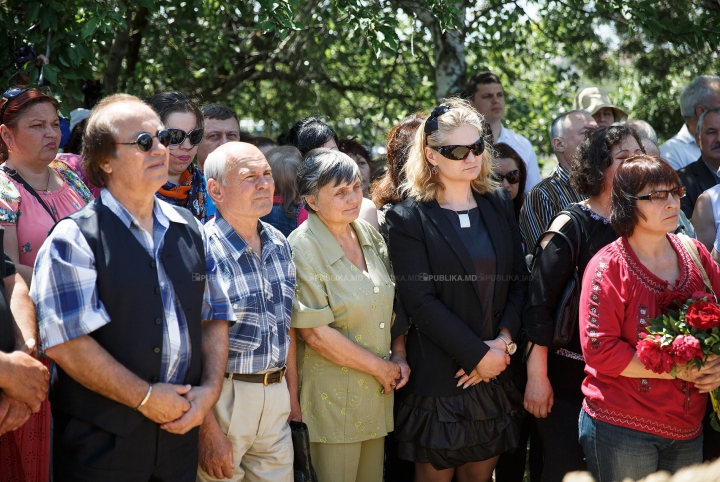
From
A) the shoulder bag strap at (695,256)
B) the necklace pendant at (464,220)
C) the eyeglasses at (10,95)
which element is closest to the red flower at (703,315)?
the shoulder bag strap at (695,256)

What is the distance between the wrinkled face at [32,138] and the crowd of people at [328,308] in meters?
0.01

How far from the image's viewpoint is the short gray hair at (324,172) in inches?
143

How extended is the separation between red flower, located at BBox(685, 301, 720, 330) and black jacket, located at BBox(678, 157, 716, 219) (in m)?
2.16

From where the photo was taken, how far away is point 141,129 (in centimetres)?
287

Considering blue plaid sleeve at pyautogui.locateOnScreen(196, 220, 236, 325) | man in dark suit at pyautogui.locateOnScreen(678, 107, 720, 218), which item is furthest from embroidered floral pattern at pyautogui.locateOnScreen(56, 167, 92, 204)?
man in dark suit at pyautogui.locateOnScreen(678, 107, 720, 218)

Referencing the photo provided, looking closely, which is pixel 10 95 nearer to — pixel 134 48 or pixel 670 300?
pixel 670 300

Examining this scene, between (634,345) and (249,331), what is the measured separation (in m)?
1.71

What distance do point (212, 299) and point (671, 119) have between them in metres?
7.53

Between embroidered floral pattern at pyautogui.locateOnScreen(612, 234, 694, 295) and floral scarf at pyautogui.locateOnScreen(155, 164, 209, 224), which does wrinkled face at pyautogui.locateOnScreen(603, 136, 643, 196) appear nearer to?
embroidered floral pattern at pyautogui.locateOnScreen(612, 234, 694, 295)

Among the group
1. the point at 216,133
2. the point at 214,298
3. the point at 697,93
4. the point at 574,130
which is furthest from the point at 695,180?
the point at 214,298

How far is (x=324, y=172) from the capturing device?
12.0ft

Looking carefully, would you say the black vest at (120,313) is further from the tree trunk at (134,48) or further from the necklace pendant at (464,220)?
the tree trunk at (134,48)

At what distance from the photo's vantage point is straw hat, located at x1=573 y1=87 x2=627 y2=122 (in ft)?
21.5

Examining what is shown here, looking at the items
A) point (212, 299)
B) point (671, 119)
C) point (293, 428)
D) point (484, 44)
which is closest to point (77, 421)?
point (212, 299)
